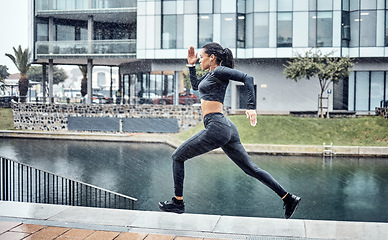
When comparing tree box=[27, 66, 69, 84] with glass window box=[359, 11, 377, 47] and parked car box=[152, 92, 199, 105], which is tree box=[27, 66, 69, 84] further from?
glass window box=[359, 11, 377, 47]

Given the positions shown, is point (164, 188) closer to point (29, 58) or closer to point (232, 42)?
point (232, 42)

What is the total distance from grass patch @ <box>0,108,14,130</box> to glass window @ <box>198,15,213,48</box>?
1390 centimetres

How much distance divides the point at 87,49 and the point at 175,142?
509 inches

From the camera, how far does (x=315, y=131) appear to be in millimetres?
27094

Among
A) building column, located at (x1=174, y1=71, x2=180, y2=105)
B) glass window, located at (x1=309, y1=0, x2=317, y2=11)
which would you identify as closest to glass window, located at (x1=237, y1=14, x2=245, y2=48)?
→ glass window, located at (x1=309, y1=0, x2=317, y2=11)

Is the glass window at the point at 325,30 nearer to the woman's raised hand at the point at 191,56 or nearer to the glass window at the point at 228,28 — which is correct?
the glass window at the point at 228,28

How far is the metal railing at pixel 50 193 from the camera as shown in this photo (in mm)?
8133

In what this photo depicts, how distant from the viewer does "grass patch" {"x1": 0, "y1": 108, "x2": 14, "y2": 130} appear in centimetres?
3372

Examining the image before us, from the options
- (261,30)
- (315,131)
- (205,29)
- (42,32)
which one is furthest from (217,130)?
(42,32)

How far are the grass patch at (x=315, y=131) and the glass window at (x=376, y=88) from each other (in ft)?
19.5

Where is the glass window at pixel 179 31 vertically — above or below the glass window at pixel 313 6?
below

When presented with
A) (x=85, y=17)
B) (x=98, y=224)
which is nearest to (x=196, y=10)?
(x=85, y=17)

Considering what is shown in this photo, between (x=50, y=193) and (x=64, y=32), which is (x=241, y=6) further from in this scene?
(x=50, y=193)

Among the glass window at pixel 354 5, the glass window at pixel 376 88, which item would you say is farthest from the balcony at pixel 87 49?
the glass window at pixel 376 88
